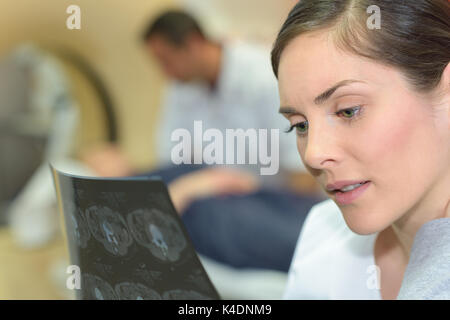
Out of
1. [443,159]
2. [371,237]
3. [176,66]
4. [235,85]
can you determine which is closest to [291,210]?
[235,85]

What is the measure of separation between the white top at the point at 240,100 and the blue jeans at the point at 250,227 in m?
0.29

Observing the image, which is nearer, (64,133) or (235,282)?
(235,282)

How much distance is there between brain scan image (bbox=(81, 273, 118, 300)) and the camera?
0.59m

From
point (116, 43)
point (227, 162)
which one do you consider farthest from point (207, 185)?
point (116, 43)

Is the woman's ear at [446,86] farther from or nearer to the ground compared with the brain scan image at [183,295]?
farther from the ground

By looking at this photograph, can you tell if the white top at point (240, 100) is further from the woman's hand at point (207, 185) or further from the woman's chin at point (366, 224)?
the woman's chin at point (366, 224)

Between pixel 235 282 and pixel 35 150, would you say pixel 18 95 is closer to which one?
pixel 35 150

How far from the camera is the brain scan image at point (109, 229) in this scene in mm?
551

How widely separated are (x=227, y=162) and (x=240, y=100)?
0.26 m

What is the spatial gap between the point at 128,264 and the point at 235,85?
1624 mm

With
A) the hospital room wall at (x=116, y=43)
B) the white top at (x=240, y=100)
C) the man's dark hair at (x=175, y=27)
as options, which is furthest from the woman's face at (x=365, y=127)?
the hospital room wall at (x=116, y=43)

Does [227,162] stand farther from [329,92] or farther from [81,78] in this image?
[329,92]

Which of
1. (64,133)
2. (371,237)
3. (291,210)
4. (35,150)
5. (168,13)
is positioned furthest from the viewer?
(35,150)
